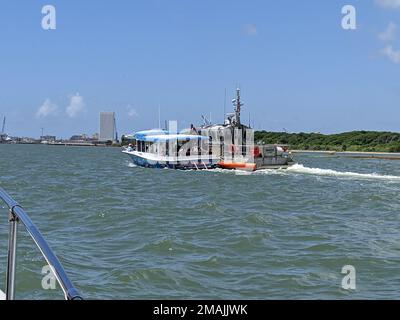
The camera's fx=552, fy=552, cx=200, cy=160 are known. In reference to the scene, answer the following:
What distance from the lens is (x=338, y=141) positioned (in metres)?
184

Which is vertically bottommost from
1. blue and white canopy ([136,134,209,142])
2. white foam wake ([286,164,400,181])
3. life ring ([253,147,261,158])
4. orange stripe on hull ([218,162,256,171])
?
white foam wake ([286,164,400,181])

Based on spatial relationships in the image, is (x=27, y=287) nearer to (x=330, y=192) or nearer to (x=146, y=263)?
(x=146, y=263)

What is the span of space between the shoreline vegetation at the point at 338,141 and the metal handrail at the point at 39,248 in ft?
516

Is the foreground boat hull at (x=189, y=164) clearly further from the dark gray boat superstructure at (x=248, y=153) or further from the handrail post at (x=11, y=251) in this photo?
the handrail post at (x=11, y=251)

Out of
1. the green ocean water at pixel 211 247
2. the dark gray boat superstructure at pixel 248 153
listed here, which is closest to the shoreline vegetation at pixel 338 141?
the dark gray boat superstructure at pixel 248 153

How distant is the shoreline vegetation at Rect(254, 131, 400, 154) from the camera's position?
164 m

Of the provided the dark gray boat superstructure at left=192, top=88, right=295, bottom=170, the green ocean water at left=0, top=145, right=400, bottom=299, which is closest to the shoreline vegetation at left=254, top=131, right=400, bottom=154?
the dark gray boat superstructure at left=192, top=88, right=295, bottom=170

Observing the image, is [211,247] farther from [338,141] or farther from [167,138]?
[338,141]

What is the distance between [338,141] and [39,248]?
18632 cm

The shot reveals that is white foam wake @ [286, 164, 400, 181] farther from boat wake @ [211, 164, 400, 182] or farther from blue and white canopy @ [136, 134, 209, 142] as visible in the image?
blue and white canopy @ [136, 134, 209, 142]

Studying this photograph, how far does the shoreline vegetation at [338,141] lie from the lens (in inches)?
6462

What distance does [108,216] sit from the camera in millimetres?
19000

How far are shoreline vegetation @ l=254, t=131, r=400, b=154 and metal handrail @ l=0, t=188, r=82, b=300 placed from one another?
157m
